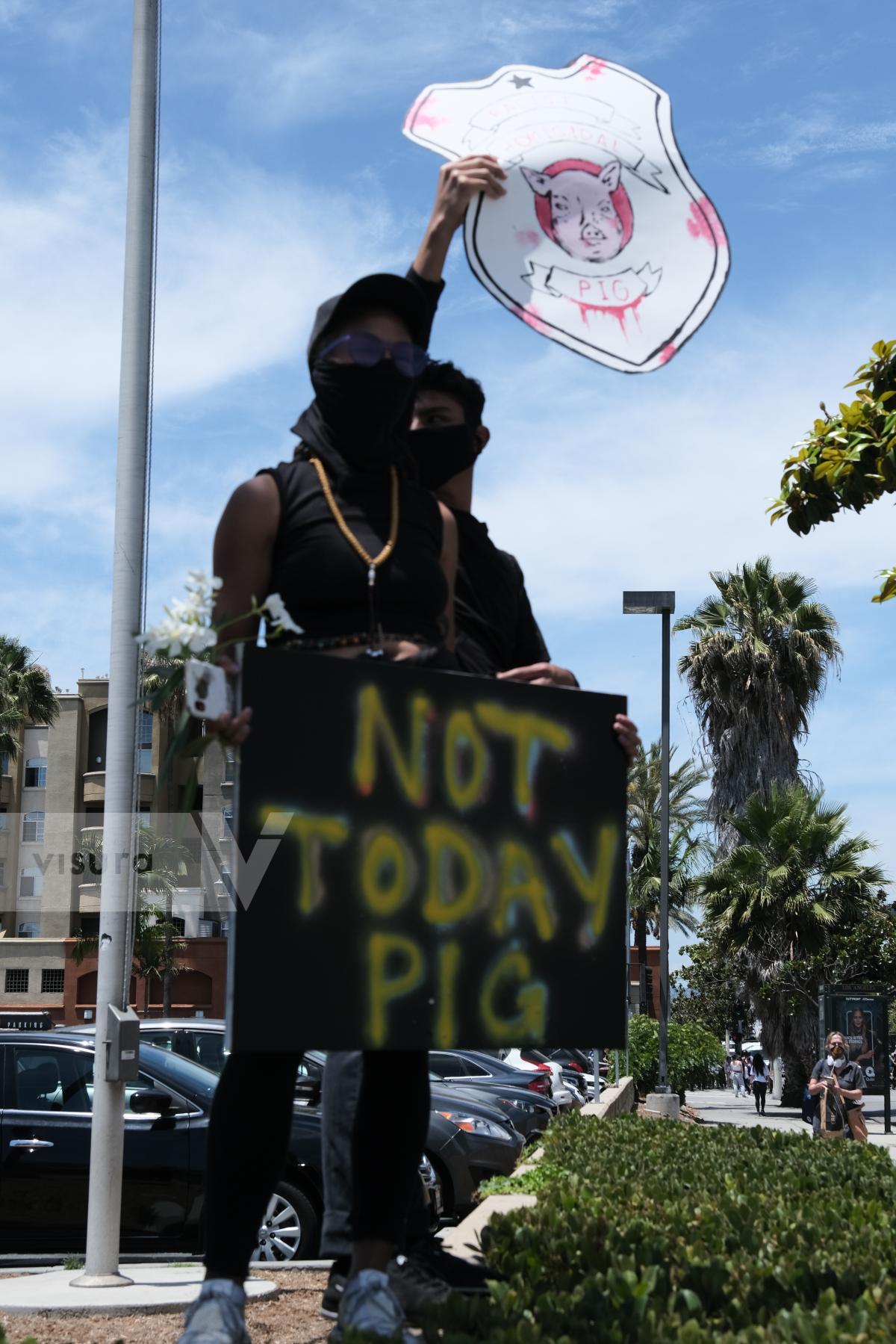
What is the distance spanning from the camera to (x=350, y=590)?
9.83ft

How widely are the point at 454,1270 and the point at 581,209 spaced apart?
2.43 metres

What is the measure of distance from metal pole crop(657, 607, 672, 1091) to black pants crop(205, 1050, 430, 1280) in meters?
20.5

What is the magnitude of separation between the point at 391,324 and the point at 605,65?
0.93 metres

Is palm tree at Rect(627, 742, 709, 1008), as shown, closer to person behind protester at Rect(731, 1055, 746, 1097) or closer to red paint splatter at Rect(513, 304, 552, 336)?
person behind protester at Rect(731, 1055, 746, 1097)

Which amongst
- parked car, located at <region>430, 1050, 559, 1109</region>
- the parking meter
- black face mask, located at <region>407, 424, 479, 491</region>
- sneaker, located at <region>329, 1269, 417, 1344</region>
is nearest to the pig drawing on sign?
black face mask, located at <region>407, 424, 479, 491</region>

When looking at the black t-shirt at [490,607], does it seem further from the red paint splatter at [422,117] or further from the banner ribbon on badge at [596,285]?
the red paint splatter at [422,117]

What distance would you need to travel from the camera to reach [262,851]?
2678mm

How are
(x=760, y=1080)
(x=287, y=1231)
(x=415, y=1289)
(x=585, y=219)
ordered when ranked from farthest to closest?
(x=760, y=1080), (x=287, y=1231), (x=585, y=219), (x=415, y=1289)

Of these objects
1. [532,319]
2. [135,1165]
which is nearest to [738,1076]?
[135,1165]

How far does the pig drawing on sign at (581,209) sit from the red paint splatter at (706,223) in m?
0.14

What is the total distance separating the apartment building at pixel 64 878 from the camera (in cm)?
5525

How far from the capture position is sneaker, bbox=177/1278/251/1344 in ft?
8.56

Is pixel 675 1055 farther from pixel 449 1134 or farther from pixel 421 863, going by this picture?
pixel 421 863

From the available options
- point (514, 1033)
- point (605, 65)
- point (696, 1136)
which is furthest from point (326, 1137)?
point (696, 1136)
